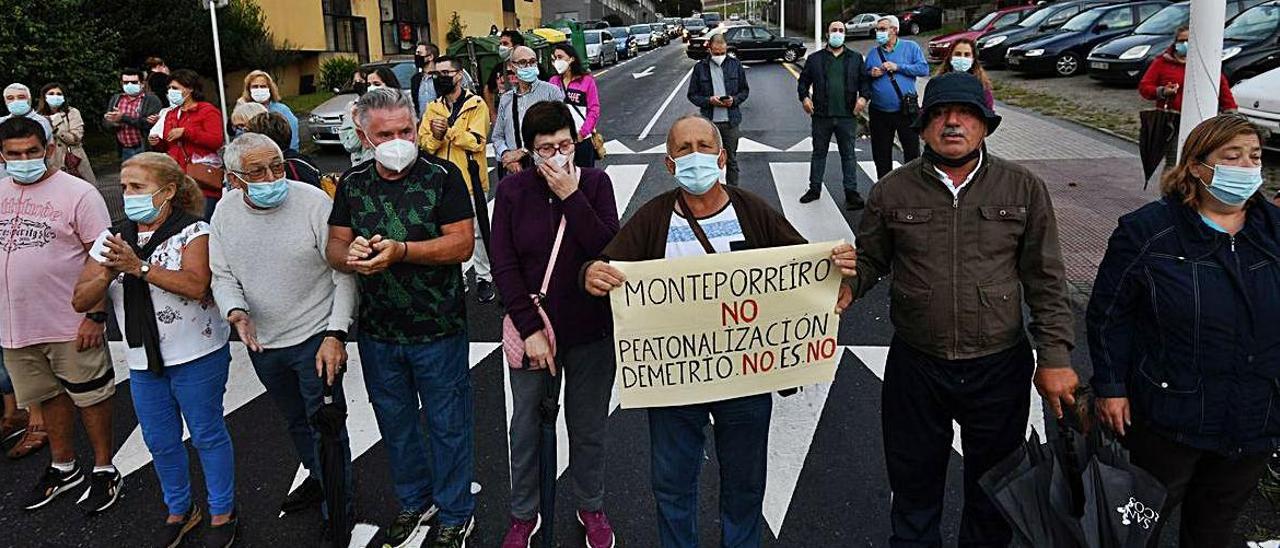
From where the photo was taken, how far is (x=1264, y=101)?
34.6 ft

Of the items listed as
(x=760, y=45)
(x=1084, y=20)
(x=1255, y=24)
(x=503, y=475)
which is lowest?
(x=503, y=475)

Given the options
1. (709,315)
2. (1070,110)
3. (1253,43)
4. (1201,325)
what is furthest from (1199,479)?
(1070,110)

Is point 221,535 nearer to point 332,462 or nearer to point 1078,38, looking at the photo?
point 332,462

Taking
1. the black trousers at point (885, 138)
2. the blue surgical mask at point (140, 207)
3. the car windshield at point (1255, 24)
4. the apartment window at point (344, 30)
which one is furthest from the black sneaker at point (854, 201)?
the apartment window at point (344, 30)

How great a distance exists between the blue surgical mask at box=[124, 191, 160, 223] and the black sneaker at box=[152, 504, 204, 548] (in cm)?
134

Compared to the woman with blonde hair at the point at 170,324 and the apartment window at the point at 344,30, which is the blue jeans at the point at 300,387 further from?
the apartment window at the point at 344,30

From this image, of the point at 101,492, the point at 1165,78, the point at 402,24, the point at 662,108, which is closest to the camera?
the point at 101,492

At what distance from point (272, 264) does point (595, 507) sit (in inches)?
67.4

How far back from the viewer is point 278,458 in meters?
4.81

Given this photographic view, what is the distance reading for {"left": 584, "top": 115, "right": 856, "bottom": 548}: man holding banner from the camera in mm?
3232

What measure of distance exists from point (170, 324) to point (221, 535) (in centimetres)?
96

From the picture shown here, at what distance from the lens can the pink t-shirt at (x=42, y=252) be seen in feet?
13.7

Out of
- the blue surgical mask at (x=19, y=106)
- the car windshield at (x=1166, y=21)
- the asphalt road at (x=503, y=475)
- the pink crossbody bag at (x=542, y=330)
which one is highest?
the car windshield at (x=1166, y=21)

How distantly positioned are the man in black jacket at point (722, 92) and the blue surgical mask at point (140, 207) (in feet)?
24.2
